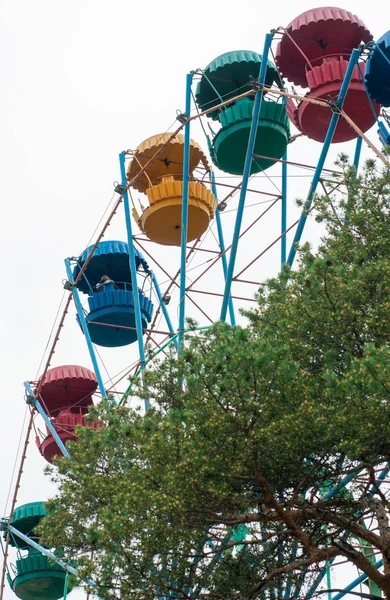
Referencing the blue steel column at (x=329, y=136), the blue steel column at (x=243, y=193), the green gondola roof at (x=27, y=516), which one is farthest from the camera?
the green gondola roof at (x=27, y=516)

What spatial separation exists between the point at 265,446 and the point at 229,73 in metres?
11.4

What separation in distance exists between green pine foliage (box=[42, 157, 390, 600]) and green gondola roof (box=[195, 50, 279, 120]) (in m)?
7.75

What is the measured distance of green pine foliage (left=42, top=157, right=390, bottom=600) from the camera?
12781 millimetres

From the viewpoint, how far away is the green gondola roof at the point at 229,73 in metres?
21.6

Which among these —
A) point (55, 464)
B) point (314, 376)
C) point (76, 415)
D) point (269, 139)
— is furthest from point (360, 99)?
point (76, 415)

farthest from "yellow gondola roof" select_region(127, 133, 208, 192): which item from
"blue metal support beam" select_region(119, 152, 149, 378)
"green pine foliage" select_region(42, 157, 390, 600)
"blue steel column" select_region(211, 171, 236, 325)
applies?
"green pine foliage" select_region(42, 157, 390, 600)

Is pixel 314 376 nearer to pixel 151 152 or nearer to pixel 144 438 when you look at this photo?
pixel 144 438

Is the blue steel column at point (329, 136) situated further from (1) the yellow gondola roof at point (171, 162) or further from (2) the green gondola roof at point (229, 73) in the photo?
(1) the yellow gondola roof at point (171, 162)

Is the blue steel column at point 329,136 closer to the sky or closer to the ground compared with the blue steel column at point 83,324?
closer to the ground

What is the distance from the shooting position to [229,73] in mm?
22016

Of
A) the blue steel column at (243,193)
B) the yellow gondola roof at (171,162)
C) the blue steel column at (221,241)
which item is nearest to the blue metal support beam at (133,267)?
the yellow gondola roof at (171,162)

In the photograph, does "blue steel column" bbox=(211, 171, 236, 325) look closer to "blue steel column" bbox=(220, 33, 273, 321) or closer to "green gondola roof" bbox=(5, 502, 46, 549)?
"blue steel column" bbox=(220, 33, 273, 321)

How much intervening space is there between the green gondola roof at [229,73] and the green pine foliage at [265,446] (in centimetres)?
775

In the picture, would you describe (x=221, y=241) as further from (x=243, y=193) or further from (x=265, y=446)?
(x=265, y=446)
